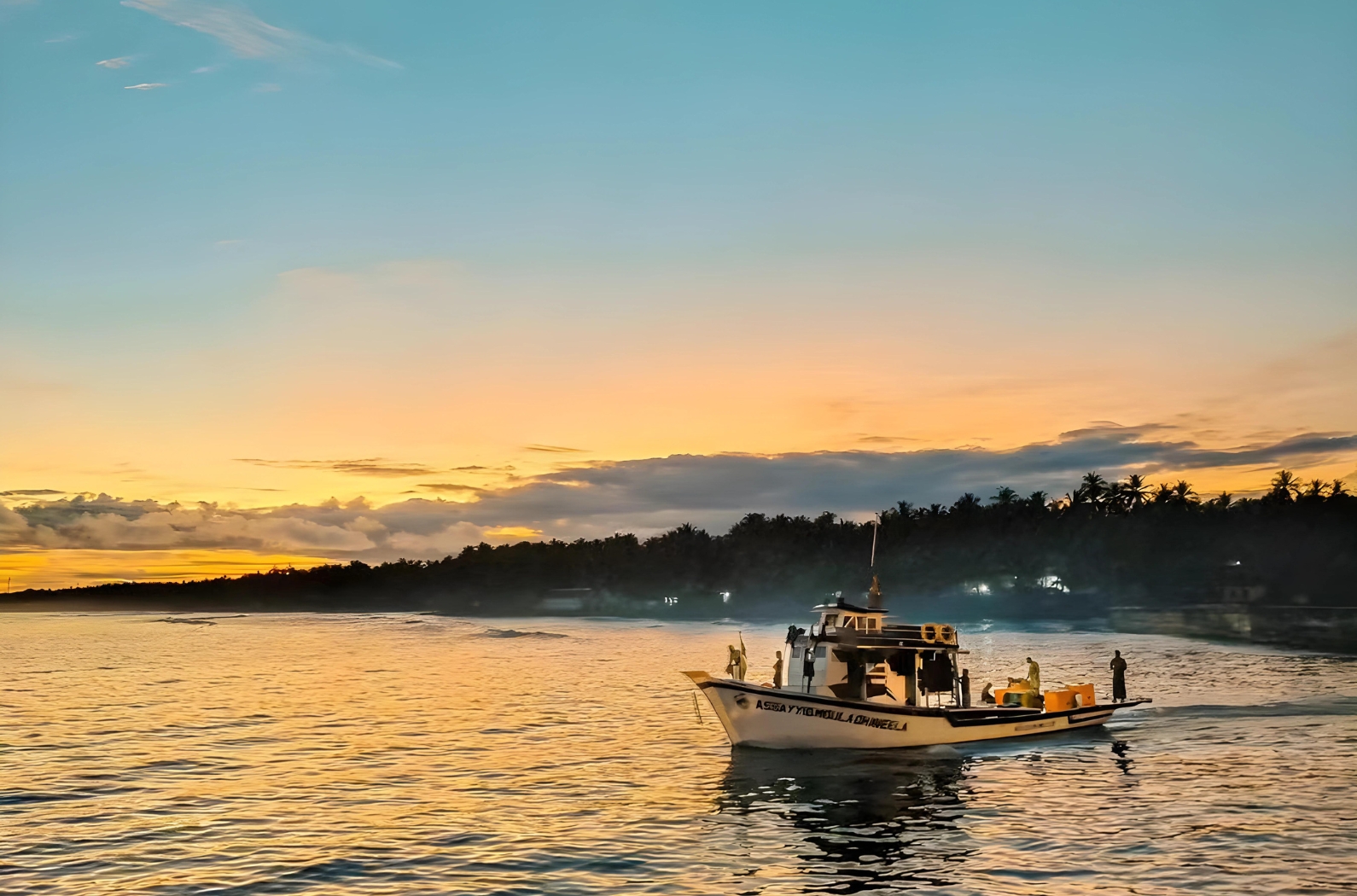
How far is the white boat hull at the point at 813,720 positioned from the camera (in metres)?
36.4

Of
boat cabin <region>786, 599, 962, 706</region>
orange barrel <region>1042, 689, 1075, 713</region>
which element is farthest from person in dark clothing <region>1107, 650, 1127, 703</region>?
boat cabin <region>786, 599, 962, 706</region>

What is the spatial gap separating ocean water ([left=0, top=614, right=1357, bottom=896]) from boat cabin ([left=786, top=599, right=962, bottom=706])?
225 cm

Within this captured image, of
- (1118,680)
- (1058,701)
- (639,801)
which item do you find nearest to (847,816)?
(639,801)

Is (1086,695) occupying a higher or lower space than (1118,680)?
lower

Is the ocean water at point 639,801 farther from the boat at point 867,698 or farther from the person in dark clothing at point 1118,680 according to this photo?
the person in dark clothing at point 1118,680

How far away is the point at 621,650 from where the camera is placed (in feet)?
384

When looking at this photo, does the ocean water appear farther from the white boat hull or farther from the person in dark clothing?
the person in dark clothing

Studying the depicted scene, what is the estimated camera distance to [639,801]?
30.9 metres

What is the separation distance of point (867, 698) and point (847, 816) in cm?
1017

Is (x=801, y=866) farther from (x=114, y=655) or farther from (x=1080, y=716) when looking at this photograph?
(x=114, y=655)

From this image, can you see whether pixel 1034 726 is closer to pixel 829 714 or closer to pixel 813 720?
pixel 829 714

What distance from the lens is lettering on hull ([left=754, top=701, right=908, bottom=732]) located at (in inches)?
1431

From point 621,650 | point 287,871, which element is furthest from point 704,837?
point 621,650

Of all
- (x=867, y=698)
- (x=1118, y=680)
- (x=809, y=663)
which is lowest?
(x=1118, y=680)
